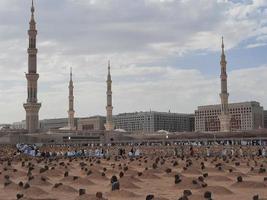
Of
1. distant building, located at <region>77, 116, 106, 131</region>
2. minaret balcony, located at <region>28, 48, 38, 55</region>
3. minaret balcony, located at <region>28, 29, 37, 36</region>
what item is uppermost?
minaret balcony, located at <region>28, 29, 37, 36</region>

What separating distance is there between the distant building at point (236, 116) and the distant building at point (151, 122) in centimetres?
1389

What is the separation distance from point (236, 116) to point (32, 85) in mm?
100661

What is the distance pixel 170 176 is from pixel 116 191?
30.3ft

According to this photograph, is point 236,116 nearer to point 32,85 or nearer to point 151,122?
point 151,122

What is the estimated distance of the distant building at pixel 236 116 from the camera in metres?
167

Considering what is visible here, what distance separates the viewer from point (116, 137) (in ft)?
338

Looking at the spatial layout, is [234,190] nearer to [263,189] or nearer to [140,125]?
[263,189]

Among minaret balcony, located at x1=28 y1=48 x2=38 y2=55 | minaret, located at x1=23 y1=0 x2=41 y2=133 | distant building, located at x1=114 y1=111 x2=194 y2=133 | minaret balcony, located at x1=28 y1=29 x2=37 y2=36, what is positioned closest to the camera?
minaret, located at x1=23 y1=0 x2=41 y2=133

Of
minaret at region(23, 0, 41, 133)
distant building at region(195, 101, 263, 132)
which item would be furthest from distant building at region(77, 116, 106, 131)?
minaret at region(23, 0, 41, 133)

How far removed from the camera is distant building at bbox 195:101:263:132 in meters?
167

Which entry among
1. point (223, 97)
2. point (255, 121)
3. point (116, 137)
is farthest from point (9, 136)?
point (255, 121)

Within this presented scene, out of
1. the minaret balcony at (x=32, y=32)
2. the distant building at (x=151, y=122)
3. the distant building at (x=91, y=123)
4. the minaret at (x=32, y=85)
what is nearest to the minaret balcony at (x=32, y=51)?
the minaret at (x=32, y=85)

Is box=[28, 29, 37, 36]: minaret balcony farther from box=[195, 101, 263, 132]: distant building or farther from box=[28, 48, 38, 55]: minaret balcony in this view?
box=[195, 101, 263, 132]: distant building

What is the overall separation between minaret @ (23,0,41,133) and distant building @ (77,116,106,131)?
89.4m
